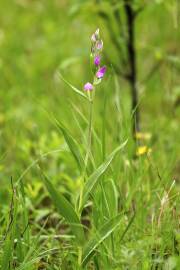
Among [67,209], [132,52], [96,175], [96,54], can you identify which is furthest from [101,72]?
[132,52]

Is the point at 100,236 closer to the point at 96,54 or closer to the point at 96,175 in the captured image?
the point at 96,175

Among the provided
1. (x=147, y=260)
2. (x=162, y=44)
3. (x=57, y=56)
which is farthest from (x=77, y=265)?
(x=57, y=56)

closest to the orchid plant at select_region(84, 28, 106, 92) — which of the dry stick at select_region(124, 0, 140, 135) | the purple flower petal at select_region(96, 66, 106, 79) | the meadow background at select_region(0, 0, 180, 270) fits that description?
the purple flower petal at select_region(96, 66, 106, 79)

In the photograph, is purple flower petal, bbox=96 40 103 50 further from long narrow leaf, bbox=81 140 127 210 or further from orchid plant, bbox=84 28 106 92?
long narrow leaf, bbox=81 140 127 210

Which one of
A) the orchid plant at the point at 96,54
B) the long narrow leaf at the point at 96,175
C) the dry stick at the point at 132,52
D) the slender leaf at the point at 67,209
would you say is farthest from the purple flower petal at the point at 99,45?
the dry stick at the point at 132,52

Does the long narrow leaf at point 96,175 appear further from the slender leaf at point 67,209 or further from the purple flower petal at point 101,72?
the purple flower petal at point 101,72

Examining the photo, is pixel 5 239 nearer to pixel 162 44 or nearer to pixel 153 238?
pixel 153 238
